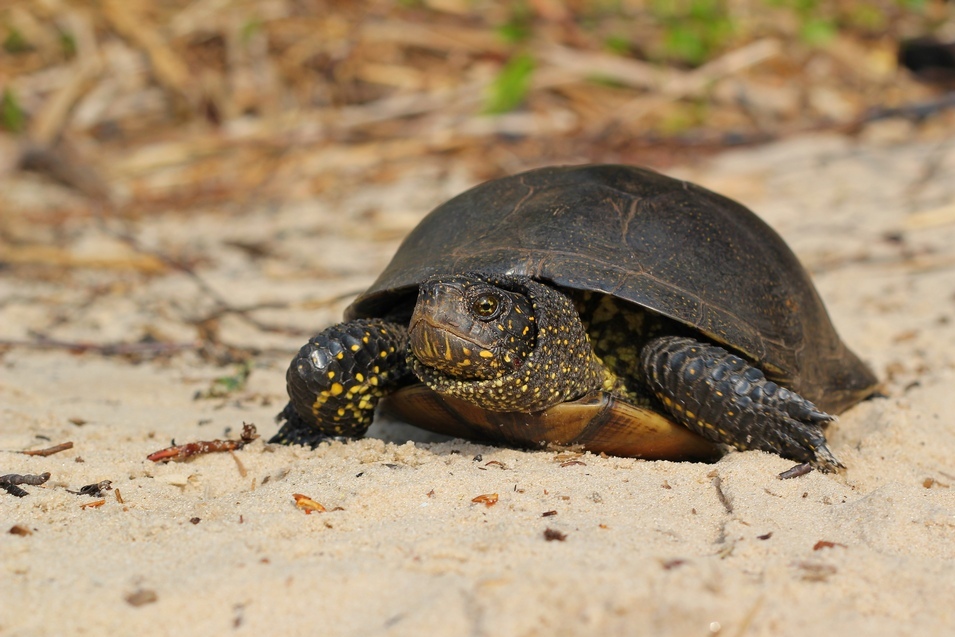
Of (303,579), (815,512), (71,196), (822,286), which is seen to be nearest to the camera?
(303,579)

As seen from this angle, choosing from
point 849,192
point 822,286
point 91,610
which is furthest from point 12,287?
point 849,192

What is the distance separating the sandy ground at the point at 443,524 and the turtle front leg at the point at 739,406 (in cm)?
8

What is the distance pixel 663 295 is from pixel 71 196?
21.6ft

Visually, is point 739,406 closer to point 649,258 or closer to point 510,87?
point 649,258

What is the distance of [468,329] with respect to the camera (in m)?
2.36

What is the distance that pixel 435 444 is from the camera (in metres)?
2.78

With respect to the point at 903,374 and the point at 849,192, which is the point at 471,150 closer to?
the point at 849,192

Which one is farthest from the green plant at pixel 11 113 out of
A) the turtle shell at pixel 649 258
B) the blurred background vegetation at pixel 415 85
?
the turtle shell at pixel 649 258

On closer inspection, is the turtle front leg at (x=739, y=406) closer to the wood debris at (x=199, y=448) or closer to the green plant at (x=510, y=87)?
the wood debris at (x=199, y=448)

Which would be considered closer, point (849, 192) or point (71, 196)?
point (849, 192)

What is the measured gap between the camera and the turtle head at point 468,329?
2.36m

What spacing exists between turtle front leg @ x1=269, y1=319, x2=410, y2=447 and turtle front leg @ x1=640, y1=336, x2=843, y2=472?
83cm

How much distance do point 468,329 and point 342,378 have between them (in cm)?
48

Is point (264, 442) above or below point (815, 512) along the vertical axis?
below
